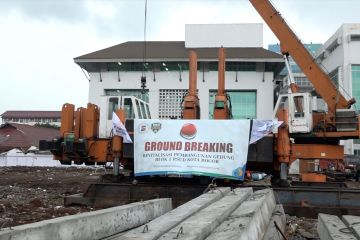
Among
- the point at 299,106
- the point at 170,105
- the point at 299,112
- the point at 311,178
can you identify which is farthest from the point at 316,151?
the point at 311,178

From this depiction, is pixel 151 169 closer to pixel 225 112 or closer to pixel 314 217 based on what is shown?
pixel 225 112

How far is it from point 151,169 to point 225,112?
2.89m

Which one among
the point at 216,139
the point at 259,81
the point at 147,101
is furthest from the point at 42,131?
the point at 216,139

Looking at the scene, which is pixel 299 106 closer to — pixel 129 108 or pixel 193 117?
pixel 193 117

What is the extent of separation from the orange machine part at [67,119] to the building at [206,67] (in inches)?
1067

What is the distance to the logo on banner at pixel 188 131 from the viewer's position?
11594 millimetres

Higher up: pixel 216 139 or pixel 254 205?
pixel 216 139

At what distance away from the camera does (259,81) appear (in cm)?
4294

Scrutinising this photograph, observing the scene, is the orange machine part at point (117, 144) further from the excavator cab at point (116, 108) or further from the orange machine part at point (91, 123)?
the orange machine part at point (91, 123)

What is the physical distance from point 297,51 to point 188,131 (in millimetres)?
6796

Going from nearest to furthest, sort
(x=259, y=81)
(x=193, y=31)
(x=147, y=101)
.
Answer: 1. (x=147, y=101)
2. (x=259, y=81)
3. (x=193, y=31)

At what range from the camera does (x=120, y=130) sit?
12.4 metres

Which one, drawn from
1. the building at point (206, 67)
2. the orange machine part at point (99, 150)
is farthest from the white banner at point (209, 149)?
the building at point (206, 67)

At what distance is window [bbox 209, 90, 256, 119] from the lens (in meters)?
40.7
